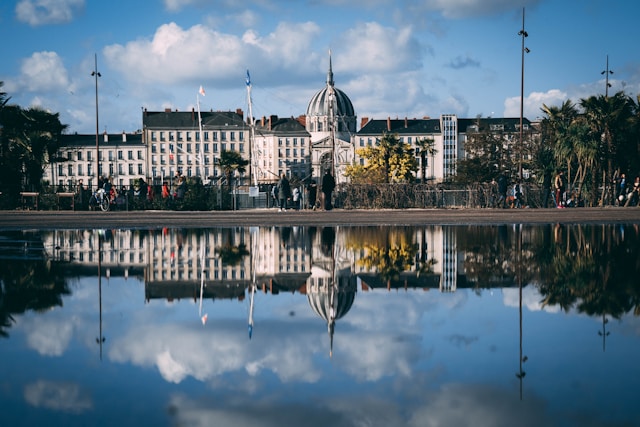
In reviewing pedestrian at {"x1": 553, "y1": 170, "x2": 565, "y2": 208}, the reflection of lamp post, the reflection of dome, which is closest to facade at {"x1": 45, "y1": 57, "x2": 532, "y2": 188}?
pedestrian at {"x1": 553, "y1": 170, "x2": 565, "y2": 208}

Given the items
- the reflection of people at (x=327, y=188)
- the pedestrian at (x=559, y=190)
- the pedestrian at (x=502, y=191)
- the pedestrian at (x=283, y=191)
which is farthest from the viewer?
the pedestrian at (x=502, y=191)

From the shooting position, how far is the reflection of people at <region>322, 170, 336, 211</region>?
37472 mm

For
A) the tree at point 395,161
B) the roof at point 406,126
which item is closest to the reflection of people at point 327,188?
the tree at point 395,161

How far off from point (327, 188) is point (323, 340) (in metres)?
→ 31.3

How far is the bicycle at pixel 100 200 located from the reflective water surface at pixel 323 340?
1037 inches

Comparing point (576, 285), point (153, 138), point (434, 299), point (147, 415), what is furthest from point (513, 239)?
point (153, 138)

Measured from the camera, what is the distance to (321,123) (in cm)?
19488

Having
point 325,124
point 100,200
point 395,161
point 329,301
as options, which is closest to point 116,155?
point 325,124

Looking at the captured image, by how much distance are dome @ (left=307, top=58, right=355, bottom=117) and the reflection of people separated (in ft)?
476

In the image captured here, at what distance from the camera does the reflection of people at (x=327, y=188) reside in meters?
Answer: 37.5

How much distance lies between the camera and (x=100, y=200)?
134ft

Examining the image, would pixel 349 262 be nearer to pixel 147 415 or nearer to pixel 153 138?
pixel 147 415

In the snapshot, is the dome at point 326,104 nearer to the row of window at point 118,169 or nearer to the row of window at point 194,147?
the row of window at point 194,147

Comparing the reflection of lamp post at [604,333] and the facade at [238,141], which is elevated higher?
the facade at [238,141]
